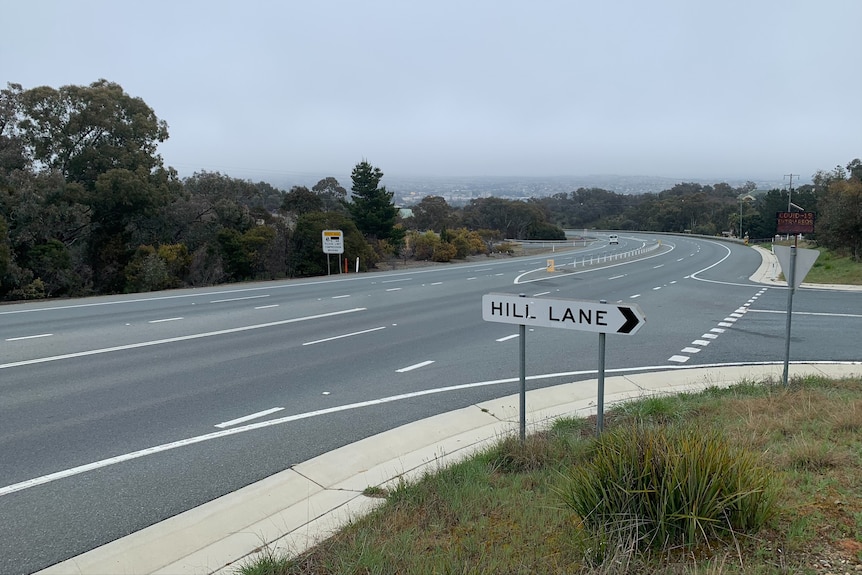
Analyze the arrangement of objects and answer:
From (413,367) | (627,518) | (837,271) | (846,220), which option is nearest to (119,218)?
(413,367)

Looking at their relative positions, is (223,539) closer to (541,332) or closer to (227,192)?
(541,332)

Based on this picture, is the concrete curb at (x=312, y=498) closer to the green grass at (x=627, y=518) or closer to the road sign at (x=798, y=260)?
the green grass at (x=627, y=518)

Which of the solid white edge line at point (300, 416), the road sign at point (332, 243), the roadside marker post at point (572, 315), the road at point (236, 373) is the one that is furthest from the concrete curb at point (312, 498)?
the road sign at point (332, 243)

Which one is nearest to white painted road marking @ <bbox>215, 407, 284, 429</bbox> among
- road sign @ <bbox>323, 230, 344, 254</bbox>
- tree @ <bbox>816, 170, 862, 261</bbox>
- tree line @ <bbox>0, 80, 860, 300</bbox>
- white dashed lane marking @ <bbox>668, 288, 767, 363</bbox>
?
white dashed lane marking @ <bbox>668, 288, 767, 363</bbox>

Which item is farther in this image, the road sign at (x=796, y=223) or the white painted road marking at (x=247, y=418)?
the road sign at (x=796, y=223)

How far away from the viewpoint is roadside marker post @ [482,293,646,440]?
514cm

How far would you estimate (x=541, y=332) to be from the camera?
14.2 metres

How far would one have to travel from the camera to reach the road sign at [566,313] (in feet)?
16.8

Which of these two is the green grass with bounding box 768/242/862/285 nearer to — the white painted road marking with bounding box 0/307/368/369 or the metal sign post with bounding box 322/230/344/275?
the white painted road marking with bounding box 0/307/368/369

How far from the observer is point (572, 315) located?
17.7 ft

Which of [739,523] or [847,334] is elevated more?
[739,523]

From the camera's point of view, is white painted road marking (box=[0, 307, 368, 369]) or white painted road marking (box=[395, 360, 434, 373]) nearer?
white painted road marking (box=[395, 360, 434, 373])

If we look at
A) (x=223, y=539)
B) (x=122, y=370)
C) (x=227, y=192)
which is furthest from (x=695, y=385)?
(x=227, y=192)

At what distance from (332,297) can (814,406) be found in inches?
642
